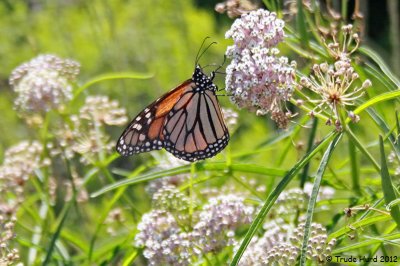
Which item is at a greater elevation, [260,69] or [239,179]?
[260,69]

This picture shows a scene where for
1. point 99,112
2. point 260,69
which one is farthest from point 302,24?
point 99,112

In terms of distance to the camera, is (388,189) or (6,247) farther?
(6,247)

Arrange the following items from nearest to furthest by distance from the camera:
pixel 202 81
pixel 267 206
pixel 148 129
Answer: pixel 267 206, pixel 148 129, pixel 202 81

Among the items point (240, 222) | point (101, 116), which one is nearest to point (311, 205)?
point (240, 222)

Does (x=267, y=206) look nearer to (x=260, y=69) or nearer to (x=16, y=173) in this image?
(x=260, y=69)

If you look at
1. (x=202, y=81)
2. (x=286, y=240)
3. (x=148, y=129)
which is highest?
(x=202, y=81)

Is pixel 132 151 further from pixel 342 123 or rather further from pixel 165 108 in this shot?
pixel 342 123
